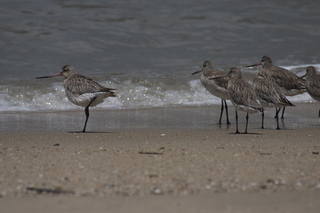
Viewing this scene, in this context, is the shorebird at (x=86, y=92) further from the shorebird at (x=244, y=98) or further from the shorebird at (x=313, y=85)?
the shorebird at (x=313, y=85)

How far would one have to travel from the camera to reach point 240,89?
Answer: 953cm

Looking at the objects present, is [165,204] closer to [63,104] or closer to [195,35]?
[63,104]

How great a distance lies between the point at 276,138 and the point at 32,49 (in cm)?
1149

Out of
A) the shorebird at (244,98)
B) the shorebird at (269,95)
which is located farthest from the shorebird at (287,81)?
the shorebird at (244,98)

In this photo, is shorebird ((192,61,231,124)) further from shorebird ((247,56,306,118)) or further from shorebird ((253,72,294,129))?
shorebird ((247,56,306,118))

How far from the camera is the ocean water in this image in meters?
13.2

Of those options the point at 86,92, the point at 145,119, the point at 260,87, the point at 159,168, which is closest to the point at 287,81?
the point at 260,87

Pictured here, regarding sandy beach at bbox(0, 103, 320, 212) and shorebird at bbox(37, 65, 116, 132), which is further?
shorebird at bbox(37, 65, 116, 132)

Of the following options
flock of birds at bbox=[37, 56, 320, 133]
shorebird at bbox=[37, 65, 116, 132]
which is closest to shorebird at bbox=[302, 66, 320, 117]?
flock of birds at bbox=[37, 56, 320, 133]

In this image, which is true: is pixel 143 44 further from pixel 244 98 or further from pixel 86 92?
pixel 244 98

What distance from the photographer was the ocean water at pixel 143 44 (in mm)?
13203

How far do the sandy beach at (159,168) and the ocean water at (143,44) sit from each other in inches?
124

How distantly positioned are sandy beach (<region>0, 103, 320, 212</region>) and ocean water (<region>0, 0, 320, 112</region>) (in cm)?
314

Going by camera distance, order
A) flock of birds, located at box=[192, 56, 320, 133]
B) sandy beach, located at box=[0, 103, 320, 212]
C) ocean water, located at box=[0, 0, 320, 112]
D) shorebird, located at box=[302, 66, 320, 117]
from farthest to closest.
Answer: ocean water, located at box=[0, 0, 320, 112], shorebird, located at box=[302, 66, 320, 117], flock of birds, located at box=[192, 56, 320, 133], sandy beach, located at box=[0, 103, 320, 212]
